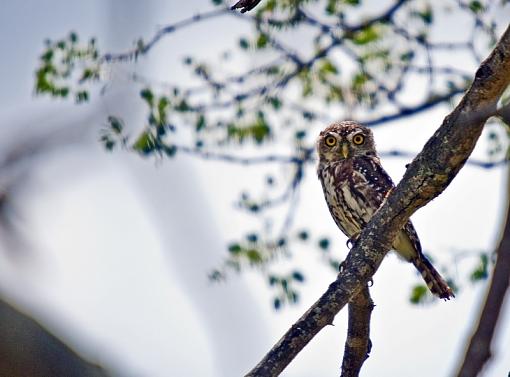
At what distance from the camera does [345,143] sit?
7051 mm

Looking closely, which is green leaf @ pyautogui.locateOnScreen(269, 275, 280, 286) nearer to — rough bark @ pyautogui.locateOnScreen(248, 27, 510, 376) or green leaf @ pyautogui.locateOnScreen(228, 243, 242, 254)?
green leaf @ pyautogui.locateOnScreen(228, 243, 242, 254)

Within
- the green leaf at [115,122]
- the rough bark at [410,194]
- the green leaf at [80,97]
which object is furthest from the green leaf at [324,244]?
the green leaf at [115,122]

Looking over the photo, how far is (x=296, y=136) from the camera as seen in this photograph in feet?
29.0

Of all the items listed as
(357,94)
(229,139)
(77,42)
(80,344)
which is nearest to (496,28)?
(357,94)

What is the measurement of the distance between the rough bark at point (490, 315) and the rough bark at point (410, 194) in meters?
1.51

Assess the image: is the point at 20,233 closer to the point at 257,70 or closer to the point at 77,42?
the point at 77,42

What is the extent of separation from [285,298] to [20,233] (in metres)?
6.60

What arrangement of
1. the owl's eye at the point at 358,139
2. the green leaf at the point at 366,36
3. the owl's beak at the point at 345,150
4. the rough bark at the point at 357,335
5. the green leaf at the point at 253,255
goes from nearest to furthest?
the rough bark at the point at 357,335 → the owl's beak at the point at 345,150 → the owl's eye at the point at 358,139 → the green leaf at the point at 253,255 → the green leaf at the point at 366,36

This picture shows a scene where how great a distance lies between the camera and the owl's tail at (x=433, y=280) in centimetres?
617

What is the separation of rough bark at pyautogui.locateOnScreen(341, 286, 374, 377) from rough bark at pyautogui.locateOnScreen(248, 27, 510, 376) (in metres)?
0.55

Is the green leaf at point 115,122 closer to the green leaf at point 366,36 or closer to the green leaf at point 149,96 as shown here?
the green leaf at point 149,96

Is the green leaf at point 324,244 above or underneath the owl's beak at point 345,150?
above

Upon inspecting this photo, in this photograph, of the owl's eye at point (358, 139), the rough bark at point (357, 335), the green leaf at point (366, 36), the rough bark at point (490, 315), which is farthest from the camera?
the green leaf at point (366, 36)

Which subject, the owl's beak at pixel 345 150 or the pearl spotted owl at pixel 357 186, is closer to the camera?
the pearl spotted owl at pixel 357 186
